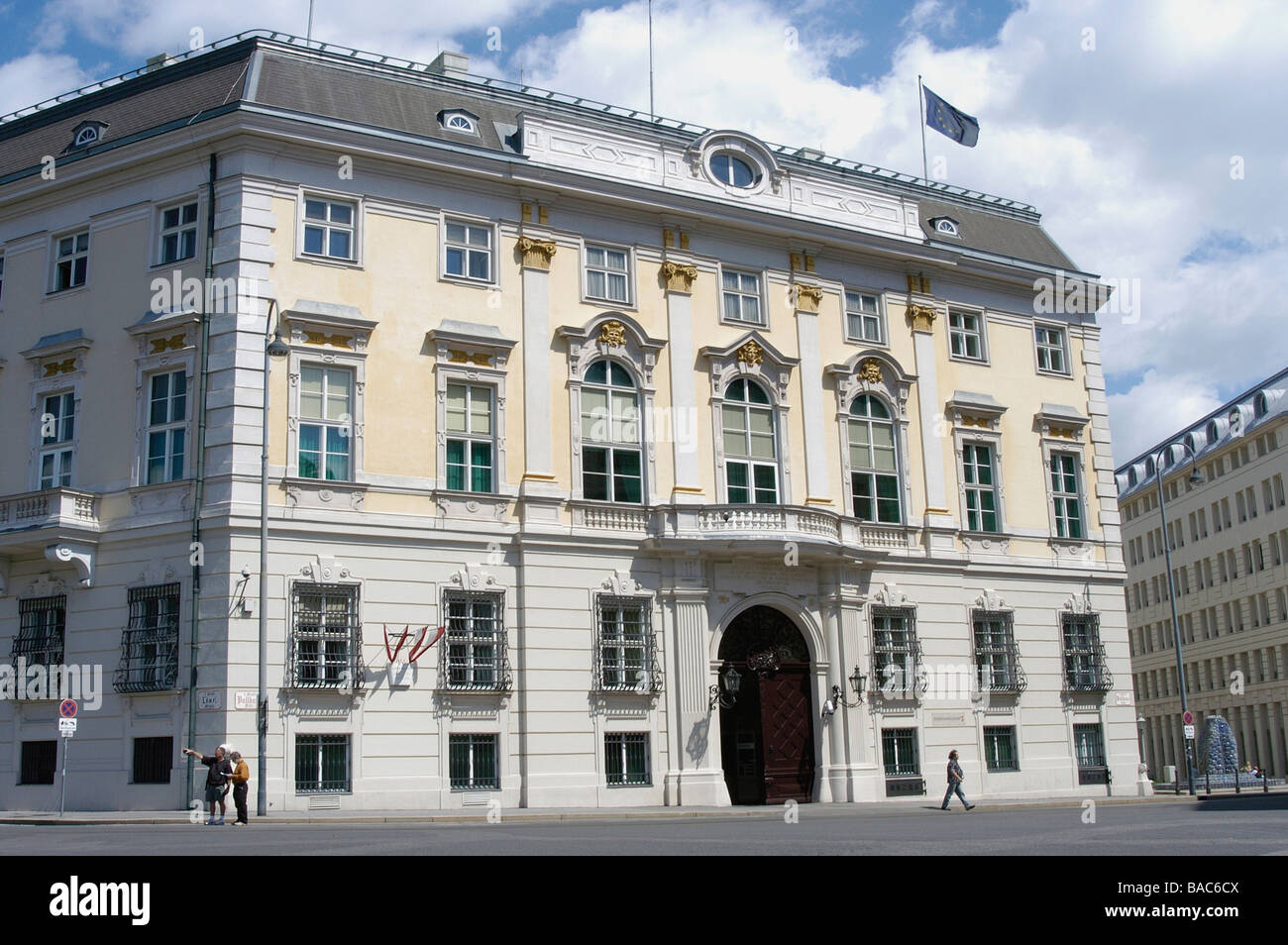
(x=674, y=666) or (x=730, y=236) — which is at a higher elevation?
(x=730, y=236)

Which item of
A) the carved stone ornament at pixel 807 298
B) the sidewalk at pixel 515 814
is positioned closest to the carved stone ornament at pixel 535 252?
the carved stone ornament at pixel 807 298

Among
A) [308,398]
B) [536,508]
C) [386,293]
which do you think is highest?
[386,293]

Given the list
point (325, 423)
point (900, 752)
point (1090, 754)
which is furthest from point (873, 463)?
point (325, 423)

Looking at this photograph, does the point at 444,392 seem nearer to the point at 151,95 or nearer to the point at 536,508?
the point at 536,508

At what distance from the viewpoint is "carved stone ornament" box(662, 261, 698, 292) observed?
3812 cm

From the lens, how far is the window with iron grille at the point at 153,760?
30.2 metres

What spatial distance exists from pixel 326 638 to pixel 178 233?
1067 cm

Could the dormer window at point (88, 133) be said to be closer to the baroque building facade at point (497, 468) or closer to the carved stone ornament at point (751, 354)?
the baroque building facade at point (497, 468)

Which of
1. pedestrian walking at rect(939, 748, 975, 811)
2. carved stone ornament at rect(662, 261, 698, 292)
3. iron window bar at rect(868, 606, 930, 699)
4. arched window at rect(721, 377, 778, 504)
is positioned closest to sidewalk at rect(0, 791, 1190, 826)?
pedestrian walking at rect(939, 748, 975, 811)

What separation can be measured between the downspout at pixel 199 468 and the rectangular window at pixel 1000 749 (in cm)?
2252

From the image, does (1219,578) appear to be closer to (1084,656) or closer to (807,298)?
(1084,656)
